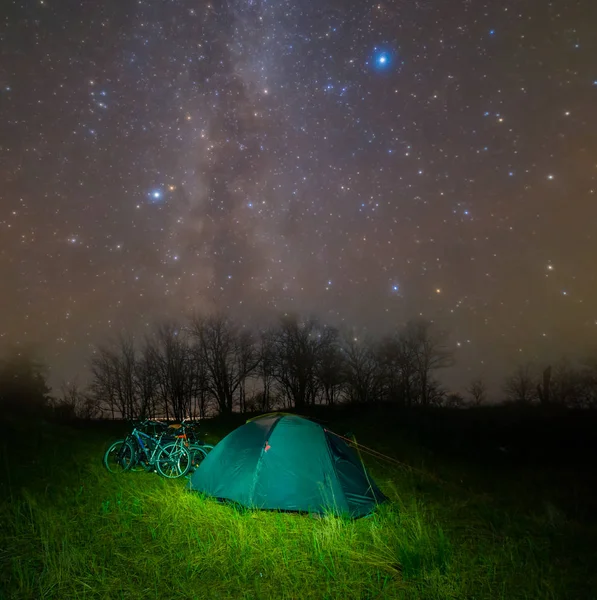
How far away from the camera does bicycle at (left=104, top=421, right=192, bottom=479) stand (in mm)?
10555

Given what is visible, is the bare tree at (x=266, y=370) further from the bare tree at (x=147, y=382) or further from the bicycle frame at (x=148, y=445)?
the bicycle frame at (x=148, y=445)

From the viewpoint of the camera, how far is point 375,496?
24.7 feet

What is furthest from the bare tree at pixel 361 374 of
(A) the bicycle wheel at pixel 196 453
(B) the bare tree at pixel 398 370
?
(A) the bicycle wheel at pixel 196 453

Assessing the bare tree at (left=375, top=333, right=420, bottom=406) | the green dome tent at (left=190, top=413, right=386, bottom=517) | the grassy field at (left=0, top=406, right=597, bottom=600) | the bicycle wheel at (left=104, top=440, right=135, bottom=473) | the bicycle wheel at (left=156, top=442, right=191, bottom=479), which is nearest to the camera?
the grassy field at (left=0, top=406, right=597, bottom=600)

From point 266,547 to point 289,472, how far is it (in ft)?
5.82

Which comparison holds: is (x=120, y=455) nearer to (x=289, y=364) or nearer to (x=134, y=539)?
(x=134, y=539)

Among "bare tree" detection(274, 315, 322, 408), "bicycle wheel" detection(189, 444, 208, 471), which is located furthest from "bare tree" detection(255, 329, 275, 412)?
"bicycle wheel" detection(189, 444, 208, 471)

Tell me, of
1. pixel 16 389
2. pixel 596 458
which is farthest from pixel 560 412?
pixel 16 389

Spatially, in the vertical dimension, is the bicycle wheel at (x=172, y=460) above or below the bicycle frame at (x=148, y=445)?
below

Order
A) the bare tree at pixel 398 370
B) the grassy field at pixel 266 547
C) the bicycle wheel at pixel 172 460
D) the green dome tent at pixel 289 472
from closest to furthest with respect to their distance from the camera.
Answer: the grassy field at pixel 266 547
the green dome tent at pixel 289 472
the bicycle wheel at pixel 172 460
the bare tree at pixel 398 370

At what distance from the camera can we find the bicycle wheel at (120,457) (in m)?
10.6

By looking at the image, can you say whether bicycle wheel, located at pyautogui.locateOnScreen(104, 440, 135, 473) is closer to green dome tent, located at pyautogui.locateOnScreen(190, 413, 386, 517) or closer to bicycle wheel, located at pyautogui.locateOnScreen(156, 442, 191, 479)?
bicycle wheel, located at pyautogui.locateOnScreen(156, 442, 191, 479)

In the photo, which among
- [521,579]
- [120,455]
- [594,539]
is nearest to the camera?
[521,579]

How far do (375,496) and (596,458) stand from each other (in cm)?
1357
